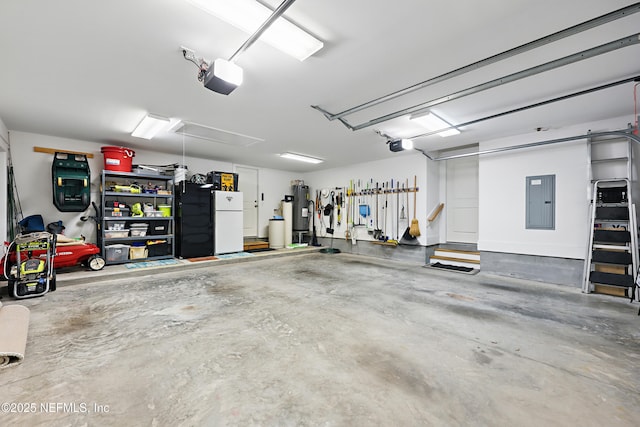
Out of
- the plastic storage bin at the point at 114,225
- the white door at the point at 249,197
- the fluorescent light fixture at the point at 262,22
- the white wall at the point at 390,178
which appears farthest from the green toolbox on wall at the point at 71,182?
the white wall at the point at 390,178

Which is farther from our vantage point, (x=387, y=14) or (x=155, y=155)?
(x=155, y=155)

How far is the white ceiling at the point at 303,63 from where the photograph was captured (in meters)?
1.93

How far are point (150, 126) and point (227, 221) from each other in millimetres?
2703

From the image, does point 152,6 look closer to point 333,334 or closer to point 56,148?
point 333,334

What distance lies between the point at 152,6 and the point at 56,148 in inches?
203

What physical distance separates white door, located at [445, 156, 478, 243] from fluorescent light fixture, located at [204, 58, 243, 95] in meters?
5.81

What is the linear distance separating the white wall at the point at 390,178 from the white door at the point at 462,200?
432 mm

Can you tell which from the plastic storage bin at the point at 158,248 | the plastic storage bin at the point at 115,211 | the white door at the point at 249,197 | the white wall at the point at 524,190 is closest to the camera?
the white wall at the point at 524,190

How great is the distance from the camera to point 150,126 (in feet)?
14.3

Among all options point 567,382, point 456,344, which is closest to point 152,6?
point 456,344

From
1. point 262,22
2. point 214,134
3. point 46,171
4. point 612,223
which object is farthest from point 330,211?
point 46,171

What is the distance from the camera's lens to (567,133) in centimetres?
430

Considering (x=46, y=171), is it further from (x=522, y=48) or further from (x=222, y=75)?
(x=522, y=48)

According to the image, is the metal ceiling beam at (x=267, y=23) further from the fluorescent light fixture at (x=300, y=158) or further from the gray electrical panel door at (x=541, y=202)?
the gray electrical panel door at (x=541, y=202)
